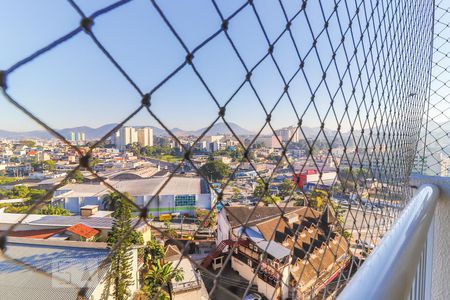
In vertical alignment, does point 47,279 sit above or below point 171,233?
below

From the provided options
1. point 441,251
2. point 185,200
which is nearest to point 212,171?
point 441,251

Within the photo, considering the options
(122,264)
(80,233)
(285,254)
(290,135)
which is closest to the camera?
(290,135)

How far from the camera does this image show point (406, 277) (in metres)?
0.26

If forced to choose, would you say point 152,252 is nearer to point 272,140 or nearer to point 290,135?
point 272,140

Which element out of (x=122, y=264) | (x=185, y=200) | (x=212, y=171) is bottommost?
(x=185, y=200)

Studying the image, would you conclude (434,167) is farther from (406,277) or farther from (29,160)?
(29,160)

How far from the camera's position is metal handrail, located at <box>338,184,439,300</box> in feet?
0.71

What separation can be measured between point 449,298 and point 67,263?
250 cm

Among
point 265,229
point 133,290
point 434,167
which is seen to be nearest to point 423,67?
point 434,167

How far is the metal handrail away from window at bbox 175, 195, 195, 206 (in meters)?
8.25

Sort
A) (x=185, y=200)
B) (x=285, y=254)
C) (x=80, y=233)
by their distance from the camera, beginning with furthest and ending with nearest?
1. (x=185, y=200)
2. (x=80, y=233)
3. (x=285, y=254)

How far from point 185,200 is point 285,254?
21.0 ft

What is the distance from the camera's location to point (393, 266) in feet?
0.83

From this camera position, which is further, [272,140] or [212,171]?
[212,171]
